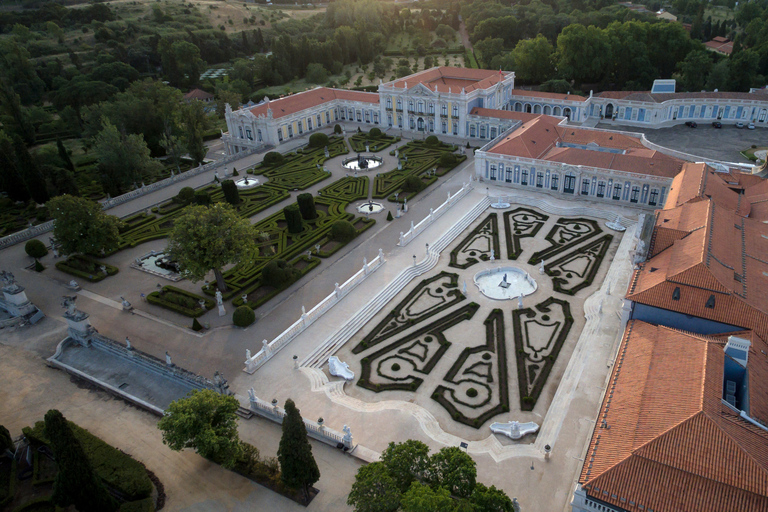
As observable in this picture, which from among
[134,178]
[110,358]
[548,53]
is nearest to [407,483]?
[110,358]

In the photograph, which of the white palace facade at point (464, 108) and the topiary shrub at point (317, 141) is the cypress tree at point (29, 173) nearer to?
the white palace facade at point (464, 108)

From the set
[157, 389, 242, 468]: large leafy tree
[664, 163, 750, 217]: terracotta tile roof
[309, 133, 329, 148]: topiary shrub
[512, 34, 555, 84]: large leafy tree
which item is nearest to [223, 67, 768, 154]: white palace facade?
[309, 133, 329, 148]: topiary shrub

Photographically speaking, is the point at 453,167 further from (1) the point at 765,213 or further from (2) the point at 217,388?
(2) the point at 217,388

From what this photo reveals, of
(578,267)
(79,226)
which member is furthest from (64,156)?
(578,267)

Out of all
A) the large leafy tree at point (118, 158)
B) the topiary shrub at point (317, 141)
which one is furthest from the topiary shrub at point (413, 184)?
the large leafy tree at point (118, 158)

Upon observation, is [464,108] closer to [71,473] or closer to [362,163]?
[362,163]

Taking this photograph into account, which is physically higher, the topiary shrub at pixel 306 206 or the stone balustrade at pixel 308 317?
the topiary shrub at pixel 306 206
